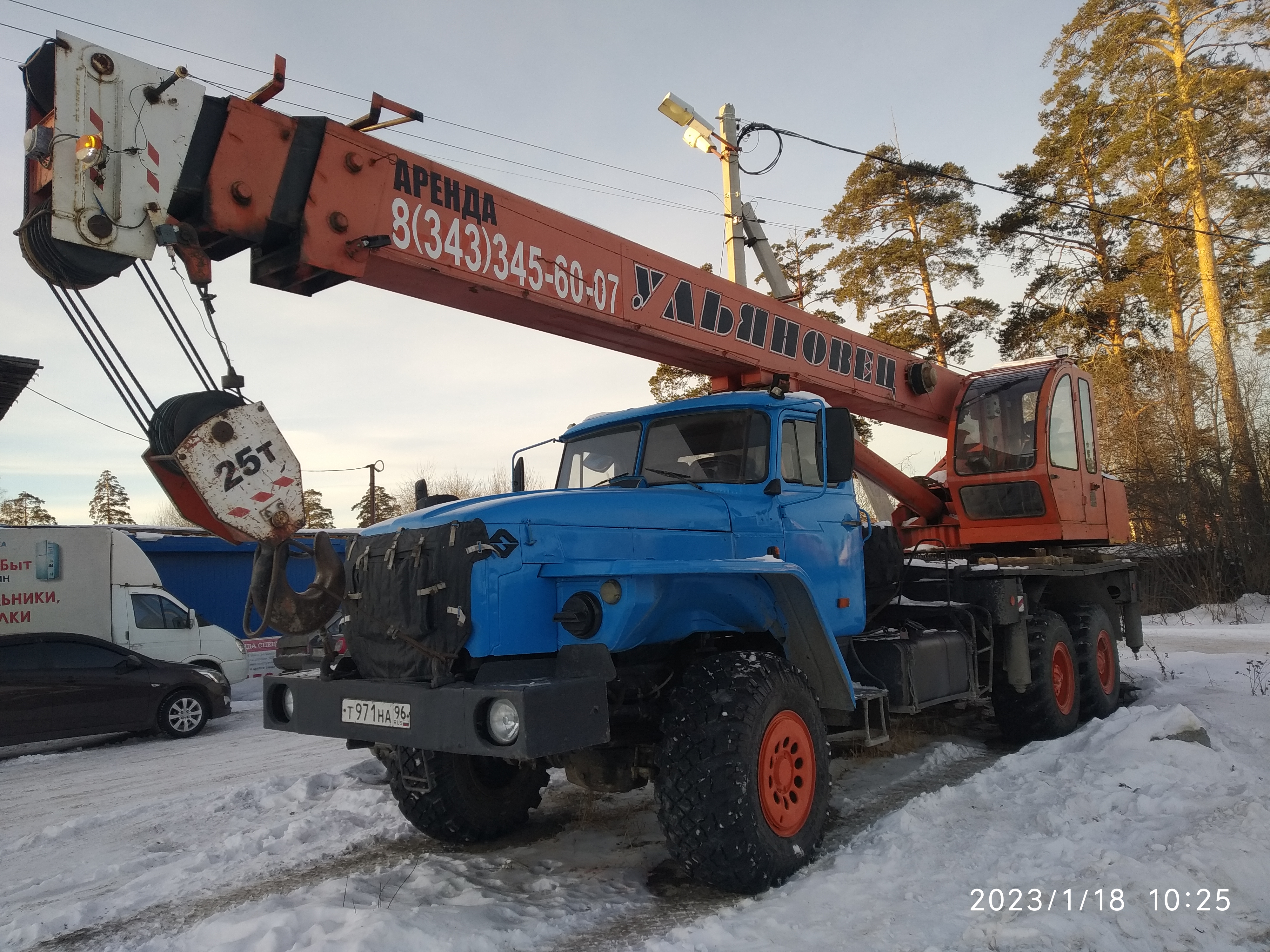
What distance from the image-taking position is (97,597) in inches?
464

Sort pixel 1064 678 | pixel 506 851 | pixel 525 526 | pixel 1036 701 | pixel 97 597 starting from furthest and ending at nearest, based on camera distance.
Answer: pixel 97 597 < pixel 1064 678 < pixel 1036 701 < pixel 506 851 < pixel 525 526

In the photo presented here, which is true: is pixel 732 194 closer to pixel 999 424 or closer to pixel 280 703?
pixel 999 424

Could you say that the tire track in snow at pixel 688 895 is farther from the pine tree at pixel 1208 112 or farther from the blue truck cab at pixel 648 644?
the pine tree at pixel 1208 112

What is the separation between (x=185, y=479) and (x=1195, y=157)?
24282 millimetres

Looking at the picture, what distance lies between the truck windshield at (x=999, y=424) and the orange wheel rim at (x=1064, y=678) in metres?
1.74

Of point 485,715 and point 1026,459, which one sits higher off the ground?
point 1026,459

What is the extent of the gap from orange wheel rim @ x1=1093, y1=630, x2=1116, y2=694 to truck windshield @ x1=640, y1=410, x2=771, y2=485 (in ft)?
16.4

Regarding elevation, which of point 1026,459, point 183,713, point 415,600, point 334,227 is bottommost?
point 183,713

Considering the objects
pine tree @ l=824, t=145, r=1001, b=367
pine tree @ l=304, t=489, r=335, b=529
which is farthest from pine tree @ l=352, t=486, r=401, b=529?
pine tree @ l=824, t=145, r=1001, b=367

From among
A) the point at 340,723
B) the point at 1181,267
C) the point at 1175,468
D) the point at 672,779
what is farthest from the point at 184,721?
the point at 1181,267

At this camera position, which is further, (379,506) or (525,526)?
(379,506)

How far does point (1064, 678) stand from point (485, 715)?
6392mm

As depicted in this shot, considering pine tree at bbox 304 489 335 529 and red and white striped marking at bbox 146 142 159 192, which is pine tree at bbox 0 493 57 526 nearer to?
pine tree at bbox 304 489 335 529

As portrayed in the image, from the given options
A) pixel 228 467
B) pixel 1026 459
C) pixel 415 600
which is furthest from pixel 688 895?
pixel 1026 459
